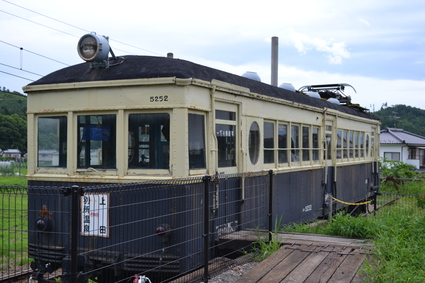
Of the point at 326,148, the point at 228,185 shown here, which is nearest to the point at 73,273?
the point at 228,185

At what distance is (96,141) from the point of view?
6.57 m

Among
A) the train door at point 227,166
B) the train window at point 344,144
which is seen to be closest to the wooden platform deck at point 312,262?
the train door at point 227,166

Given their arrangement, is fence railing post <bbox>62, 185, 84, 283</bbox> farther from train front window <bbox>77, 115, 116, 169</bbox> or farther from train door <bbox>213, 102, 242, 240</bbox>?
train door <bbox>213, 102, 242, 240</bbox>

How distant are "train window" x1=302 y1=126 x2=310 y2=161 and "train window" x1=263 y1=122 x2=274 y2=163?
171cm

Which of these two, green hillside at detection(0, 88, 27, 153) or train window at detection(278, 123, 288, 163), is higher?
green hillside at detection(0, 88, 27, 153)

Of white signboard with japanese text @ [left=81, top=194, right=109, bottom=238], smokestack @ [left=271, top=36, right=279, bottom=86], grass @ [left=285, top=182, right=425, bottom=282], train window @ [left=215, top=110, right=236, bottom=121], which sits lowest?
grass @ [left=285, top=182, right=425, bottom=282]

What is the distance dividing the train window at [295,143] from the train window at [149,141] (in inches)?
155

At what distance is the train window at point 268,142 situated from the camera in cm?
849

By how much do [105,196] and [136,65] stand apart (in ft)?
5.80

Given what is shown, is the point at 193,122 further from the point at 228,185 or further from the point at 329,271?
the point at 329,271

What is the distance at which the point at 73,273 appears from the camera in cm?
421

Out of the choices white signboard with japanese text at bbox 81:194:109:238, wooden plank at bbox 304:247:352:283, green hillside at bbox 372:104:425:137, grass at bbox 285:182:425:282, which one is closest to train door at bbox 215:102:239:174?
white signboard with japanese text at bbox 81:194:109:238

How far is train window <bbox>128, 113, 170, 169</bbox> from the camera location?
6.27 meters

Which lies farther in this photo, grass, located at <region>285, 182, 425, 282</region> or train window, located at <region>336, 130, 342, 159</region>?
train window, located at <region>336, 130, 342, 159</region>
